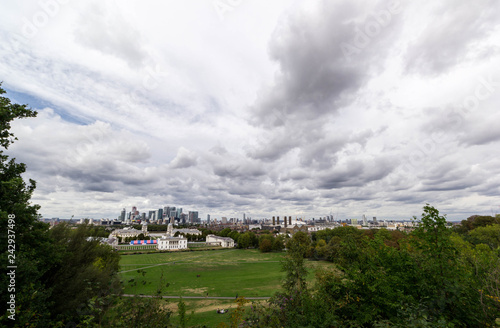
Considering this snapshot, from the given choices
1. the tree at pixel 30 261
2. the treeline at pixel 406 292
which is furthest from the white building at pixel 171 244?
the treeline at pixel 406 292

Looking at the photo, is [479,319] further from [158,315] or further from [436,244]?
[158,315]

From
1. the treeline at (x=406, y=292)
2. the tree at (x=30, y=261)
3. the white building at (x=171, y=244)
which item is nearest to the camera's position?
the treeline at (x=406, y=292)

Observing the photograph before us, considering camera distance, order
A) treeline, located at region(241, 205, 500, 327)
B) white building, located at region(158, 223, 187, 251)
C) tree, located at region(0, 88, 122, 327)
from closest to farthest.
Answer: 1. treeline, located at region(241, 205, 500, 327)
2. tree, located at region(0, 88, 122, 327)
3. white building, located at region(158, 223, 187, 251)

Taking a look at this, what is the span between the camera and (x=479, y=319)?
6.25 metres

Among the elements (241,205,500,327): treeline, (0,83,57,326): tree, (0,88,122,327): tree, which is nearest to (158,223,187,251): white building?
(0,88,122,327): tree

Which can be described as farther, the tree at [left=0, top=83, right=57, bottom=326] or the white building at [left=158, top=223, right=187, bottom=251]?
the white building at [left=158, top=223, right=187, bottom=251]

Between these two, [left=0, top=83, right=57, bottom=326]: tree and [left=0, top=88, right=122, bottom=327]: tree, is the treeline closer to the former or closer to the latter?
[left=0, top=88, right=122, bottom=327]: tree

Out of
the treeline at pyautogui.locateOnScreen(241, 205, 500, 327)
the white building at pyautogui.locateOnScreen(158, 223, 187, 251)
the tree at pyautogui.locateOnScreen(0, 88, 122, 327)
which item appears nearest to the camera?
the treeline at pyautogui.locateOnScreen(241, 205, 500, 327)

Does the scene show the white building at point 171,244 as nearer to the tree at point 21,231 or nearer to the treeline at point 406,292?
the tree at point 21,231

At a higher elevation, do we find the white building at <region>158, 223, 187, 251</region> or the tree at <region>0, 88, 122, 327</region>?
the tree at <region>0, 88, 122, 327</region>

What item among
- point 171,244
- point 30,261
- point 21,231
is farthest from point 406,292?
point 171,244

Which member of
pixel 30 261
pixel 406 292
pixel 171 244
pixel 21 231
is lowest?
pixel 171 244

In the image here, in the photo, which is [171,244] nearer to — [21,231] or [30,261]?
[21,231]

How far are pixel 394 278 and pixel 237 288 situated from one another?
35.0 m
